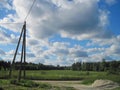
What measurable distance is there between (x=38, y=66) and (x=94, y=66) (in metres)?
31.2

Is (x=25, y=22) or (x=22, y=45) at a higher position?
(x=25, y=22)

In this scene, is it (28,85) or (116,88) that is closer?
(28,85)

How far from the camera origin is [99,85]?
27.8 m

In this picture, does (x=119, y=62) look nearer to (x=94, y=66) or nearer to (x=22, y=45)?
(x=94, y=66)

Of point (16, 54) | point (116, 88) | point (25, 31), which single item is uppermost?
point (25, 31)

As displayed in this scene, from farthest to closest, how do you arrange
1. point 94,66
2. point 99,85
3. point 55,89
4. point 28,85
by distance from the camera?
point 94,66 → point 99,85 → point 28,85 → point 55,89

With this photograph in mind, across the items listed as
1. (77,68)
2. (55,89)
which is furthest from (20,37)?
(77,68)

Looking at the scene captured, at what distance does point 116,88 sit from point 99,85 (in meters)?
1.90

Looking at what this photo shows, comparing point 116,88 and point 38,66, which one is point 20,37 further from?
point 38,66

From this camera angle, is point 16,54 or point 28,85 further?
point 16,54

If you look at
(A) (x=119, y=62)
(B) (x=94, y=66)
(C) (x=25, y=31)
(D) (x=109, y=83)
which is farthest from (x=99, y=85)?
(B) (x=94, y=66)

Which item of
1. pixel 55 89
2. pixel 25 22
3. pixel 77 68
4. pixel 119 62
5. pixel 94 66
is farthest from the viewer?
pixel 77 68

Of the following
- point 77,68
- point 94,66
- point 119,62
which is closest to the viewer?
point 119,62

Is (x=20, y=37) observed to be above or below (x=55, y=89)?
above
